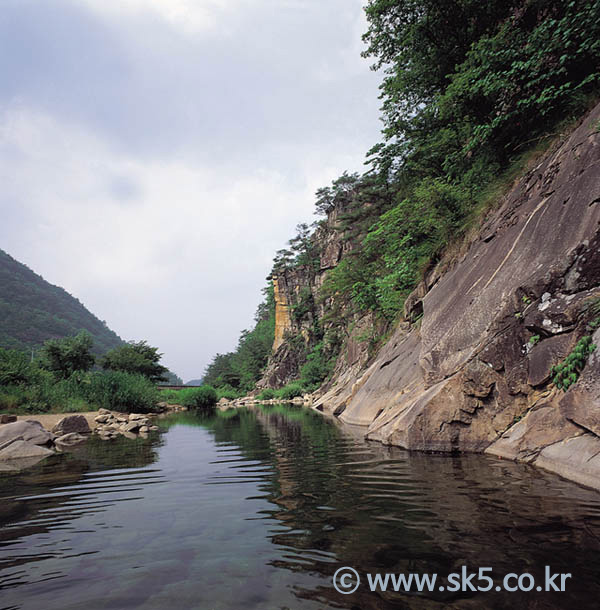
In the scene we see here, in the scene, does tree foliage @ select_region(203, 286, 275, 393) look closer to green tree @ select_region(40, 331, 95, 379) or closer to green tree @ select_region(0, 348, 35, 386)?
green tree @ select_region(40, 331, 95, 379)

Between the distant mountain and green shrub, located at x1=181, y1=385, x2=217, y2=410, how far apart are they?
72.1 metres

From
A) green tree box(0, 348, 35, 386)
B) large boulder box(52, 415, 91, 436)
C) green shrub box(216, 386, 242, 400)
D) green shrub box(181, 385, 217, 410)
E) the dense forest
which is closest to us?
the dense forest

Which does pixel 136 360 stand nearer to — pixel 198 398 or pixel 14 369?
pixel 198 398

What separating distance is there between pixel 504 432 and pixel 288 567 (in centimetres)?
505

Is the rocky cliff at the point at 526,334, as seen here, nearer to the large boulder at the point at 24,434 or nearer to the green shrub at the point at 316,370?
the large boulder at the point at 24,434

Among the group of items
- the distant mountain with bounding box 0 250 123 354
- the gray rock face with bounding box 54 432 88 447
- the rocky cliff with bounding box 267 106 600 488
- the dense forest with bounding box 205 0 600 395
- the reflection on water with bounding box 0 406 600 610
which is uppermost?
the distant mountain with bounding box 0 250 123 354

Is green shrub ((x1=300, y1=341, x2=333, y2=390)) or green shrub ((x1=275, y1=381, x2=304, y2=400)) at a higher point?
green shrub ((x1=300, y1=341, x2=333, y2=390))

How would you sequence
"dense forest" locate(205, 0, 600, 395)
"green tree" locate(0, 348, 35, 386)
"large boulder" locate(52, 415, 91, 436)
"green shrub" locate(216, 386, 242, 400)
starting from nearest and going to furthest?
"dense forest" locate(205, 0, 600, 395) < "large boulder" locate(52, 415, 91, 436) < "green tree" locate(0, 348, 35, 386) < "green shrub" locate(216, 386, 242, 400)

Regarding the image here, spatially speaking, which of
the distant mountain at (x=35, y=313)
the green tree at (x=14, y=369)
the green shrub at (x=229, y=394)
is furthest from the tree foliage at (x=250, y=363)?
the distant mountain at (x=35, y=313)

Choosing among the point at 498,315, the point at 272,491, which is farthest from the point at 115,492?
the point at 498,315

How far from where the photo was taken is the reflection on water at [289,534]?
2275mm

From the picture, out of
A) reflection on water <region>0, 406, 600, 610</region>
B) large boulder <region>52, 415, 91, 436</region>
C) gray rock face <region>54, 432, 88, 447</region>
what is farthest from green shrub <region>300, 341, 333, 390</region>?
reflection on water <region>0, 406, 600, 610</region>

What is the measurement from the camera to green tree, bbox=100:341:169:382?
134ft

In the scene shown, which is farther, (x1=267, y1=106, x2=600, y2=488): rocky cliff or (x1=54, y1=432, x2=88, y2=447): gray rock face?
(x1=54, y1=432, x2=88, y2=447): gray rock face
